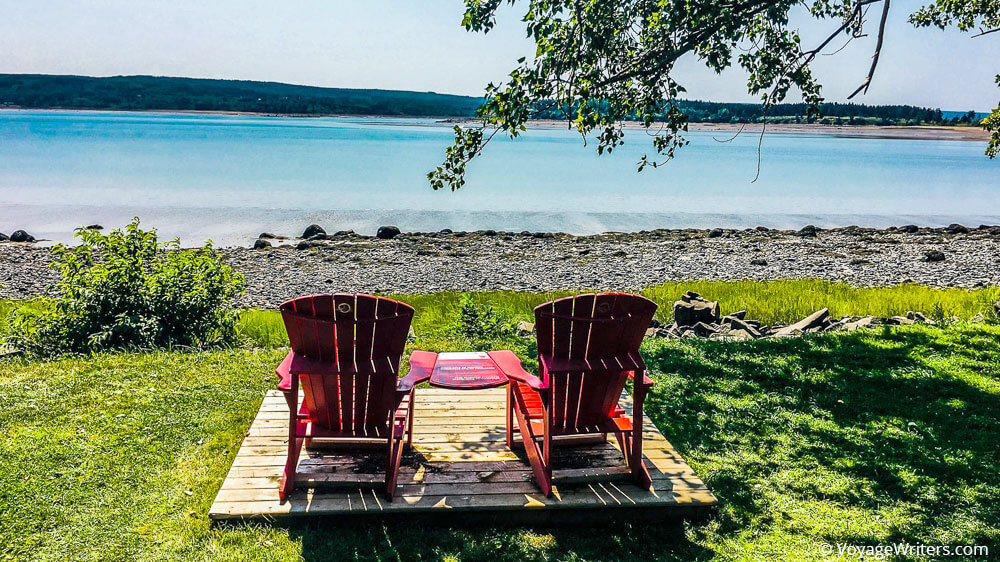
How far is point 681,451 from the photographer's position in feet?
17.7

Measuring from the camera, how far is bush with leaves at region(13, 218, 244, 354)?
777cm

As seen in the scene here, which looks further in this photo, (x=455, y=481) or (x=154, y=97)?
(x=154, y=97)

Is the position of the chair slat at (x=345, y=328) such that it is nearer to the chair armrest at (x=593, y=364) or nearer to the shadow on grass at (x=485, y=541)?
the shadow on grass at (x=485, y=541)

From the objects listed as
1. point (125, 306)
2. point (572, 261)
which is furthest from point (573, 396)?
point (572, 261)

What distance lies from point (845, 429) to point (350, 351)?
398cm

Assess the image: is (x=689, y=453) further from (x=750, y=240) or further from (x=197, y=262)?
(x=750, y=240)

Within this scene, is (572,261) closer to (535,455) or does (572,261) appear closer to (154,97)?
(535,455)

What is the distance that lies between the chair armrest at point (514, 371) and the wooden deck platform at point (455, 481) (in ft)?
1.92

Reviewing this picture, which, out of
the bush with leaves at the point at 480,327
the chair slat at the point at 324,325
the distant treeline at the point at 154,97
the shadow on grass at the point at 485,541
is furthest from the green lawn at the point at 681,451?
the distant treeline at the point at 154,97

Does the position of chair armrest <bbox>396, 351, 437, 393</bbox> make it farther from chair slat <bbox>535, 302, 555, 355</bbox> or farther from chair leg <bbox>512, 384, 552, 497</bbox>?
chair slat <bbox>535, 302, 555, 355</bbox>

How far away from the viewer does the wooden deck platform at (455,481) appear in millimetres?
4184

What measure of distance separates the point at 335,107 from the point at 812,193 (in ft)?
440

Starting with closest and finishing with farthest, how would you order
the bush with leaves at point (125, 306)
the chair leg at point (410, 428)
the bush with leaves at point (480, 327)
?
the chair leg at point (410, 428) < the bush with leaves at point (125, 306) < the bush with leaves at point (480, 327)

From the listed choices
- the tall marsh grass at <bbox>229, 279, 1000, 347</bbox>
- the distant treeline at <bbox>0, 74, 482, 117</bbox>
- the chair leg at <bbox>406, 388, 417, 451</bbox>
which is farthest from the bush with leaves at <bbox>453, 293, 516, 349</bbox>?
the distant treeline at <bbox>0, 74, 482, 117</bbox>
